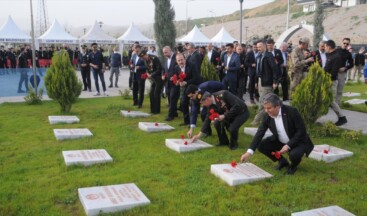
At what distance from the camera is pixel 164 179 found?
513 centimetres

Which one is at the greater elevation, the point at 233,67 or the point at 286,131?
the point at 233,67

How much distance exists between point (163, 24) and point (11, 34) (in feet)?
51.9

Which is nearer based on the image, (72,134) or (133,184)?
(133,184)

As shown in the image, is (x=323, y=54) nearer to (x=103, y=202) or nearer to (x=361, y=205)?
(x=361, y=205)

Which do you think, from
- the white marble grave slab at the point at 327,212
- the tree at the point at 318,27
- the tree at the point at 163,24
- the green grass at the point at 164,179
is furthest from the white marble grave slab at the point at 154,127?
the tree at the point at 318,27

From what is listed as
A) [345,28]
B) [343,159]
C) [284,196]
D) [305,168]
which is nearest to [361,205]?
[284,196]

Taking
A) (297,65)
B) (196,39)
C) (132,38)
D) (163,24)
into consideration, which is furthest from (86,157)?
(196,39)

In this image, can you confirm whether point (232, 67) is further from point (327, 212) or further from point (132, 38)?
point (132, 38)

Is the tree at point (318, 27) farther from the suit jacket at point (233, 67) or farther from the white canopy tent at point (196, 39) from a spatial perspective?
the suit jacket at point (233, 67)

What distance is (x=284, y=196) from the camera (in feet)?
14.7

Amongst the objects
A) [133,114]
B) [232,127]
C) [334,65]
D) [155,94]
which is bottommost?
[133,114]

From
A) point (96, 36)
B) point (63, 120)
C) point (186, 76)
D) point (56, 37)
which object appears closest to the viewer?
point (186, 76)

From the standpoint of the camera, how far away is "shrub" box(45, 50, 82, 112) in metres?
10.1

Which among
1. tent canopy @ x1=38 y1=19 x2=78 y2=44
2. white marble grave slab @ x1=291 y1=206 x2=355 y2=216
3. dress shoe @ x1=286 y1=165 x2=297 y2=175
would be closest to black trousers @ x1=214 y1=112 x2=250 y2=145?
A: dress shoe @ x1=286 y1=165 x2=297 y2=175
